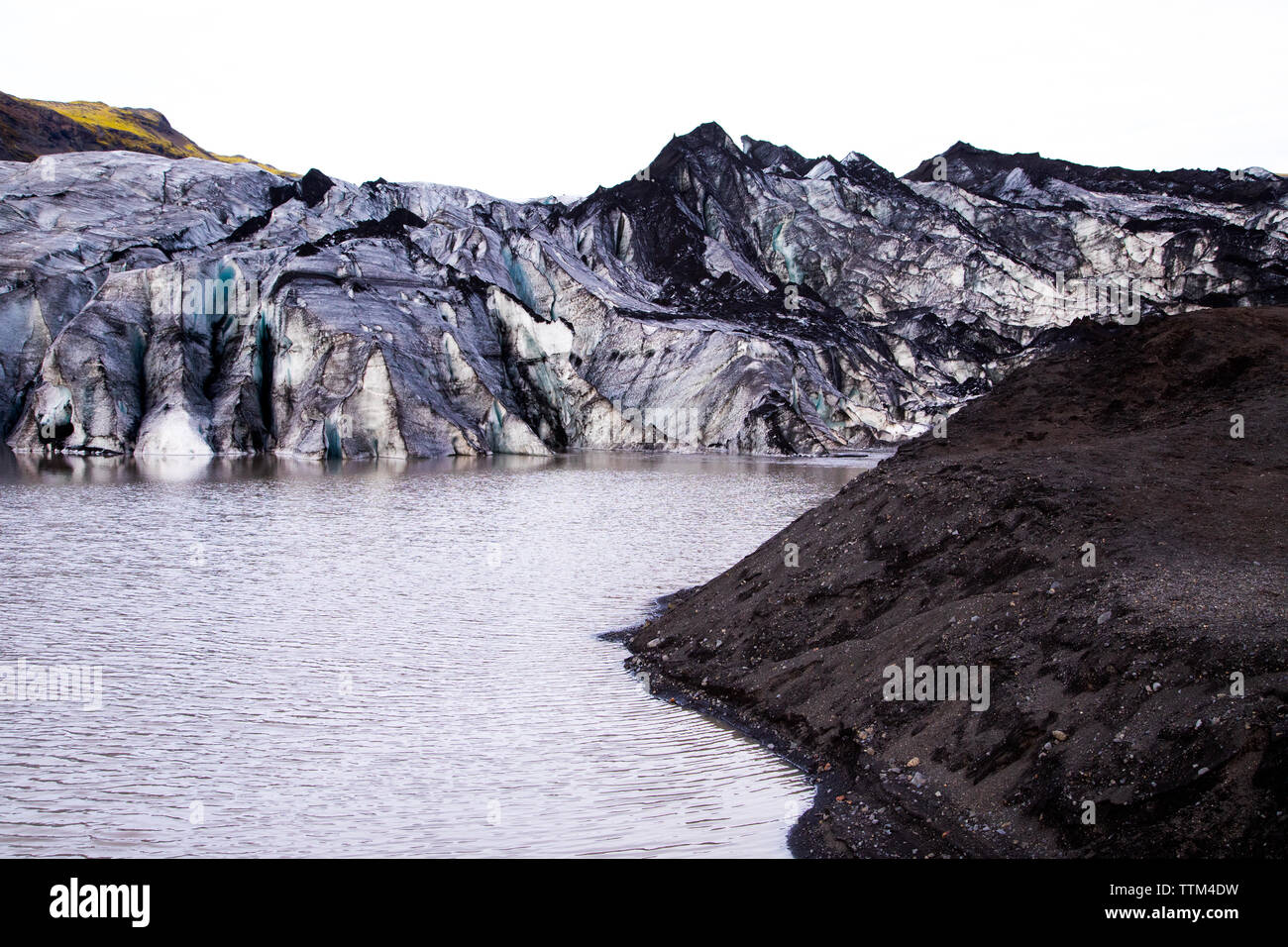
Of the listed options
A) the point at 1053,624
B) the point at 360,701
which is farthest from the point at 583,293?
the point at 1053,624

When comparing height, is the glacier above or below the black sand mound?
above

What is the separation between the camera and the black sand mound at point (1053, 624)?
7.20 meters

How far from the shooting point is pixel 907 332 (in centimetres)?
10506

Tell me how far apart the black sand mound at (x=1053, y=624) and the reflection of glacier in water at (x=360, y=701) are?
101 centimetres

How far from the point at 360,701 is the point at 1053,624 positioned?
810cm

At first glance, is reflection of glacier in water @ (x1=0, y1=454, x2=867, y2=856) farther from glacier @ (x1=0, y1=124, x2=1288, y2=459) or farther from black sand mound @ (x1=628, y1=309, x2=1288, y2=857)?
glacier @ (x1=0, y1=124, x2=1288, y2=459)

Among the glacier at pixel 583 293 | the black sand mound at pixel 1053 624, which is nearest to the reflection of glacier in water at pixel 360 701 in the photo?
the black sand mound at pixel 1053 624

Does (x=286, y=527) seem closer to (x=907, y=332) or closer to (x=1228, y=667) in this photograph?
(x=1228, y=667)

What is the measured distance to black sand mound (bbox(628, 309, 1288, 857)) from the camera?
7.20 m

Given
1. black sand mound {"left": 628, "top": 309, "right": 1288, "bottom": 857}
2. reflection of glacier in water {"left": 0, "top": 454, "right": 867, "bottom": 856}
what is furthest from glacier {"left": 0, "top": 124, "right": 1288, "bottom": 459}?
black sand mound {"left": 628, "top": 309, "right": 1288, "bottom": 857}

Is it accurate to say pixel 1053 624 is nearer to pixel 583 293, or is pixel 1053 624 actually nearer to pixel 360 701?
pixel 360 701

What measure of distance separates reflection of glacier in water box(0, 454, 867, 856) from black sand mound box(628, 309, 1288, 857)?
1.01 meters
